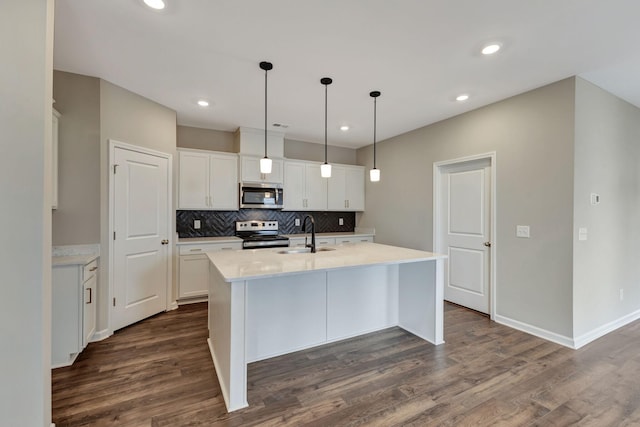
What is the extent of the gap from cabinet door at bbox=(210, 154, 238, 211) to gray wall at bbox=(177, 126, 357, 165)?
385 millimetres

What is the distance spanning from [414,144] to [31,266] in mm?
4440

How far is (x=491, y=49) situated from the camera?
2225 millimetres

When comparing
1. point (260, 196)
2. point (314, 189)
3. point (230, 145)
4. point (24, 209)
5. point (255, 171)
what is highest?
point (230, 145)

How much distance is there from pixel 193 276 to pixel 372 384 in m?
2.81

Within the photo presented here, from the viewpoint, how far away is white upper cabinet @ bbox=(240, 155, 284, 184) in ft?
14.3

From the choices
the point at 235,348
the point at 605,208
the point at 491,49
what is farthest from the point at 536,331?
the point at 235,348

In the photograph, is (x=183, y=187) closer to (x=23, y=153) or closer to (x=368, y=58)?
→ (x=23, y=153)

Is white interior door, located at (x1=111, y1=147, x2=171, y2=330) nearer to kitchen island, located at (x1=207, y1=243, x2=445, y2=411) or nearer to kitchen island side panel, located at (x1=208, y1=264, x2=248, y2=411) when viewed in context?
A: kitchen island, located at (x1=207, y1=243, x2=445, y2=411)

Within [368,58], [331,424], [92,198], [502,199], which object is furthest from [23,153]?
[502,199]

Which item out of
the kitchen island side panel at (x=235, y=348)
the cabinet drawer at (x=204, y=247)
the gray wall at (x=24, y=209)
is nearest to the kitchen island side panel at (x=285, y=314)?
the kitchen island side panel at (x=235, y=348)

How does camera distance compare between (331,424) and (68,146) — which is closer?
(331,424)

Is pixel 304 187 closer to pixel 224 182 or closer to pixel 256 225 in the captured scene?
pixel 256 225

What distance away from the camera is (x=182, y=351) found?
2.58 metres

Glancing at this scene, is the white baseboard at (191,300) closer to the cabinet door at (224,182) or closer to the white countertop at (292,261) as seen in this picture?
the cabinet door at (224,182)
